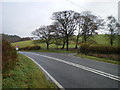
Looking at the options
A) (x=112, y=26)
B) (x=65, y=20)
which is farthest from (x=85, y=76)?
(x=112, y=26)

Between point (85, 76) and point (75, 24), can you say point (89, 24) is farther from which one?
point (85, 76)

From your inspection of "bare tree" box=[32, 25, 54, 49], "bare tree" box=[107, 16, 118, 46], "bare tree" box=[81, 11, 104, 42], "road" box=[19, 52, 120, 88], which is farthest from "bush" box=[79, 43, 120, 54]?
"bare tree" box=[32, 25, 54, 49]

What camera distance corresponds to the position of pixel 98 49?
80.4ft

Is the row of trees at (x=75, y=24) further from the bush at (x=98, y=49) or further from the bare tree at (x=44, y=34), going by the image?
the bush at (x=98, y=49)

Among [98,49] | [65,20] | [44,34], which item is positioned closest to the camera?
[98,49]

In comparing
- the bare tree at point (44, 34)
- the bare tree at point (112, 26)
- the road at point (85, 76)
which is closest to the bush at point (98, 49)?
the road at point (85, 76)

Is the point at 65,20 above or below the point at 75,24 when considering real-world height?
above

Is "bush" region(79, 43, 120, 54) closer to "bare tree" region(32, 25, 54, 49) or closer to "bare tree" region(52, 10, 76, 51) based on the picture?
"bare tree" region(52, 10, 76, 51)

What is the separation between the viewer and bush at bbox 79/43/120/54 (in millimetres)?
22250

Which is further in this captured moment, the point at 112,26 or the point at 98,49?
the point at 112,26

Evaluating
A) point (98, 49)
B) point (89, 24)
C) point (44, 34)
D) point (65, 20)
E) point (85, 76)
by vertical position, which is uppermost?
point (65, 20)

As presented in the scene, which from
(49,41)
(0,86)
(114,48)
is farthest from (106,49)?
(49,41)

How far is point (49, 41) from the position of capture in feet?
165

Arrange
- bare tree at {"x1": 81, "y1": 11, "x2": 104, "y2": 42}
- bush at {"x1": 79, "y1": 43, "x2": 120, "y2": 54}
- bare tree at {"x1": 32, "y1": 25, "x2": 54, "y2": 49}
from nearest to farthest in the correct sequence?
bush at {"x1": 79, "y1": 43, "x2": 120, "y2": 54} < bare tree at {"x1": 81, "y1": 11, "x2": 104, "y2": 42} < bare tree at {"x1": 32, "y1": 25, "x2": 54, "y2": 49}
